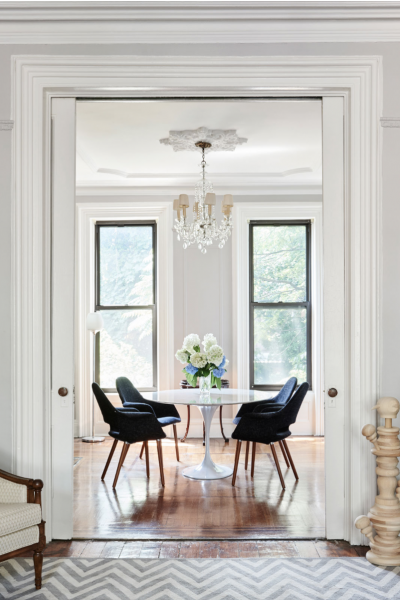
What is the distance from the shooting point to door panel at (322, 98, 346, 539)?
342cm

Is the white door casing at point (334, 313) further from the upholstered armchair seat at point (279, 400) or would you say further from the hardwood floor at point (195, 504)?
the upholstered armchair seat at point (279, 400)

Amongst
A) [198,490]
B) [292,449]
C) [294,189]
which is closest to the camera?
[198,490]

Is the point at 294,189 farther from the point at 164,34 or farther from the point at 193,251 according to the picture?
the point at 164,34

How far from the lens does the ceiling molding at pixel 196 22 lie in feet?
10.5

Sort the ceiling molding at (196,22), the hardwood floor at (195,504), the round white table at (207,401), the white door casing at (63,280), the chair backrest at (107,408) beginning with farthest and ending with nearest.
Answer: the round white table at (207,401), the chair backrest at (107,408), the hardwood floor at (195,504), the white door casing at (63,280), the ceiling molding at (196,22)

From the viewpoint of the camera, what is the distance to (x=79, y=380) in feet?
22.8

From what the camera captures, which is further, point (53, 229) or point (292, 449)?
point (292, 449)

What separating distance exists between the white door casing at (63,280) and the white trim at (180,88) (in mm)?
83

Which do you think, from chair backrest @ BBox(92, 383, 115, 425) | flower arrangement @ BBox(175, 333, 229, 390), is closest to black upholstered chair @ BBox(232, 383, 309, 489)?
flower arrangement @ BBox(175, 333, 229, 390)

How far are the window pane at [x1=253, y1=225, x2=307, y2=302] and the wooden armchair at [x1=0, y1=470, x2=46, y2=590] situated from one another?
4.63m

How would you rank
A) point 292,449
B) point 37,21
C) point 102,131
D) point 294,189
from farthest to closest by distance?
point 294,189
point 292,449
point 102,131
point 37,21

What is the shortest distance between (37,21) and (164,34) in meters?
0.74

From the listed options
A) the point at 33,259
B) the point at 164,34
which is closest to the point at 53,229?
the point at 33,259

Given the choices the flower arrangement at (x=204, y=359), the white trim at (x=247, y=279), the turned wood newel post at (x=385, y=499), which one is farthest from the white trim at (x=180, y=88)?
the white trim at (x=247, y=279)
